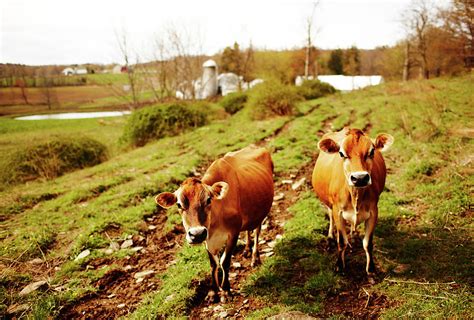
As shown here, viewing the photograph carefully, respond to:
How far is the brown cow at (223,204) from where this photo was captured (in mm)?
4168

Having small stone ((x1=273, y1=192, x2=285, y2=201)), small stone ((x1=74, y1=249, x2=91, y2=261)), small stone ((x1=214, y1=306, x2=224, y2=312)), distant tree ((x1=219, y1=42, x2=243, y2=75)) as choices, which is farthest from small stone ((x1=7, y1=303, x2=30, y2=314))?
distant tree ((x1=219, y1=42, x2=243, y2=75))

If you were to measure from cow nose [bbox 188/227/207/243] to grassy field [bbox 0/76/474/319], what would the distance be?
1397mm

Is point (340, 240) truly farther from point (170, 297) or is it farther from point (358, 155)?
point (170, 297)

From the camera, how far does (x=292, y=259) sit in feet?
18.7

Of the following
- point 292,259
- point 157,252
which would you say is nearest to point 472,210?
point 292,259

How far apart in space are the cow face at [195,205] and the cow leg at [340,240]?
198 centimetres

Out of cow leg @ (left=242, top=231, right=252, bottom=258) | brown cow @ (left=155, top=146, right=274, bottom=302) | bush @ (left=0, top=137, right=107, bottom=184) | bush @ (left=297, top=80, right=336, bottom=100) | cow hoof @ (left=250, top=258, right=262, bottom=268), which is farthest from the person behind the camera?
bush @ (left=297, top=80, right=336, bottom=100)

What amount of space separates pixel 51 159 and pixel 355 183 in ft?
45.4

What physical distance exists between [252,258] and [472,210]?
4.48 metres

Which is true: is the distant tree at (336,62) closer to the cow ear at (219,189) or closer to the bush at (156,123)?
the bush at (156,123)

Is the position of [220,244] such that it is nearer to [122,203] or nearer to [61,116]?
[122,203]

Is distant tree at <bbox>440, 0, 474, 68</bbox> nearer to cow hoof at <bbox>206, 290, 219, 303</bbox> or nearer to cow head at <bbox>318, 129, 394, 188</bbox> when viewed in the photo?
cow head at <bbox>318, 129, 394, 188</bbox>

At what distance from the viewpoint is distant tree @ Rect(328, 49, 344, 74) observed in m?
69.7

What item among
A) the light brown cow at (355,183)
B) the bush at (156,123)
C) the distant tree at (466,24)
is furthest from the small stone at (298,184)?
the bush at (156,123)
